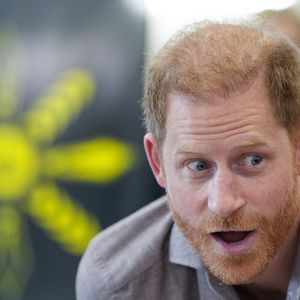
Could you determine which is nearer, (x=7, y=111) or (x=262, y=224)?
(x=262, y=224)

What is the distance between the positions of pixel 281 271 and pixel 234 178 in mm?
249

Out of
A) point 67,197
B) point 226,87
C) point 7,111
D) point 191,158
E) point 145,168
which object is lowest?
point 67,197

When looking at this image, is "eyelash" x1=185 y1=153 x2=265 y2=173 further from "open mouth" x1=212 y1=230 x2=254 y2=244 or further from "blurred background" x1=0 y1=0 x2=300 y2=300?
"blurred background" x1=0 y1=0 x2=300 y2=300

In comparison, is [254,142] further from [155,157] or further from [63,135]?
[63,135]

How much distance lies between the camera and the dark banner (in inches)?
63.8

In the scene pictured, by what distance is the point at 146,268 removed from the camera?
36.7 inches

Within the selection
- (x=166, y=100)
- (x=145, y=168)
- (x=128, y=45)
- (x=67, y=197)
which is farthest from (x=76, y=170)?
(x=166, y=100)

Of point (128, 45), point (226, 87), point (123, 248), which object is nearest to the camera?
point (226, 87)

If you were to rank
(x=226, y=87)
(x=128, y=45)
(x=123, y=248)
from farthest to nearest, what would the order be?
(x=128, y=45) → (x=123, y=248) → (x=226, y=87)

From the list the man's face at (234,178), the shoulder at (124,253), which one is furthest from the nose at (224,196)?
the shoulder at (124,253)

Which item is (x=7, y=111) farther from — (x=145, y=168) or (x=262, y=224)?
(x=262, y=224)

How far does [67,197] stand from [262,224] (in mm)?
999

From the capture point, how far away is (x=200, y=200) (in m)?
0.75

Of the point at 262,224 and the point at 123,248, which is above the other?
the point at 262,224
